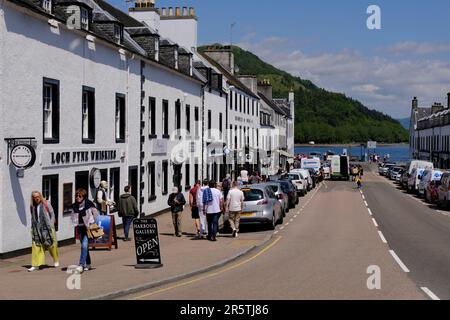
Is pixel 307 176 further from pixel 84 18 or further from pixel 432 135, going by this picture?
pixel 432 135

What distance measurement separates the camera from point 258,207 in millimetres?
25219

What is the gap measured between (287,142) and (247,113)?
38.6 metres

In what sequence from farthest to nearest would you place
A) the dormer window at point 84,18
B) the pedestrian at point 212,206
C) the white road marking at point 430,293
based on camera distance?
the dormer window at point 84,18 → the pedestrian at point 212,206 → the white road marking at point 430,293

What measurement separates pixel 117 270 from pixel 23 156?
4.22 meters

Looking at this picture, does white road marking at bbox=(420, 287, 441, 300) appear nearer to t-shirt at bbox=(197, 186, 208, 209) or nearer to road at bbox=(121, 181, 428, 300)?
road at bbox=(121, 181, 428, 300)

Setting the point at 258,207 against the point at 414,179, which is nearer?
the point at 258,207

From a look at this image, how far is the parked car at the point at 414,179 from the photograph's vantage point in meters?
53.9

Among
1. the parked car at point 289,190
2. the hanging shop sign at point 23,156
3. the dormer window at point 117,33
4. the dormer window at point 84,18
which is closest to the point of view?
the hanging shop sign at point 23,156

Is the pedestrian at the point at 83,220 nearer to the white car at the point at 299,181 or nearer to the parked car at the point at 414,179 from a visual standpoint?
the white car at the point at 299,181

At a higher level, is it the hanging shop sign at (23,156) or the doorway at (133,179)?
the hanging shop sign at (23,156)

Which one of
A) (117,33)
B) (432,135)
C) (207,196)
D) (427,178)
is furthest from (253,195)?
(432,135)

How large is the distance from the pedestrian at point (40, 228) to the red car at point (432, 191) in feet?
96.2

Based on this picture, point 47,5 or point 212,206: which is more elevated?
point 47,5

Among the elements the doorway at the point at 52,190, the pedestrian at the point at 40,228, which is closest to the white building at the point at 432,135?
the doorway at the point at 52,190
